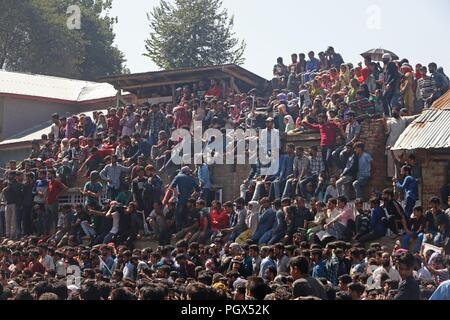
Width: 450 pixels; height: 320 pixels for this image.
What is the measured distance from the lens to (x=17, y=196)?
2334 cm

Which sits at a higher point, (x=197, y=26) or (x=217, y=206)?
(x=197, y=26)

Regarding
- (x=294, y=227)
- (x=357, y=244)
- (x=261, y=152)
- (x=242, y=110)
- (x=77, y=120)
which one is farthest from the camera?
(x=77, y=120)

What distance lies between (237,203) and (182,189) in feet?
5.67

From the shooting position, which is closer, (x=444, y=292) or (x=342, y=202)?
(x=444, y=292)

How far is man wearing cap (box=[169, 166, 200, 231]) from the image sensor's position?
20.1 m

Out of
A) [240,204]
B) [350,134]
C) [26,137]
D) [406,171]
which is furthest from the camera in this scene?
[26,137]

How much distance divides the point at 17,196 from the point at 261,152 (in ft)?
21.3

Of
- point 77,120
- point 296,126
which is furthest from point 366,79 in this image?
Answer: point 77,120

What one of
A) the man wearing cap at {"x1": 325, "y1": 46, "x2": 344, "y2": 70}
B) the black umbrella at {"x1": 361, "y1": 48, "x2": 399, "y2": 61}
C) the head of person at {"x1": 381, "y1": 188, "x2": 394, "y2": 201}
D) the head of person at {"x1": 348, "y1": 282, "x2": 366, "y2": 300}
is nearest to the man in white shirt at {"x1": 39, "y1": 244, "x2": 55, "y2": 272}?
the head of person at {"x1": 381, "y1": 188, "x2": 394, "y2": 201}

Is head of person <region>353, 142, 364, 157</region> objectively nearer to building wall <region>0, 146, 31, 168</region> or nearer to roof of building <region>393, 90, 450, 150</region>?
roof of building <region>393, 90, 450, 150</region>

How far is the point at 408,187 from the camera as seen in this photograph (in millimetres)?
17156

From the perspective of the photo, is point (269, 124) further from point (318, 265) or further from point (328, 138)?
point (318, 265)

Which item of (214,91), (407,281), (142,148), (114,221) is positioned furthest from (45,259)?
(407,281)

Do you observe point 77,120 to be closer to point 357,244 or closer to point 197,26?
point 357,244
